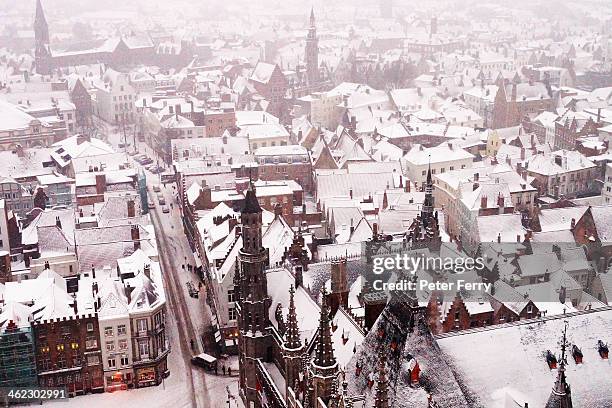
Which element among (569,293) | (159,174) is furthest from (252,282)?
(159,174)

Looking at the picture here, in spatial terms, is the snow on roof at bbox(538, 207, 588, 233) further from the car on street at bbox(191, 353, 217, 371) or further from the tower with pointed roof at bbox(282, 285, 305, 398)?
the tower with pointed roof at bbox(282, 285, 305, 398)

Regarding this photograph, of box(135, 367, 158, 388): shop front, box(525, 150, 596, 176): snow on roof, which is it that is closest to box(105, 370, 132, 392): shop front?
box(135, 367, 158, 388): shop front

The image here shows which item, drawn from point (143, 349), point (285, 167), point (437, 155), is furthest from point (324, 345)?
point (437, 155)

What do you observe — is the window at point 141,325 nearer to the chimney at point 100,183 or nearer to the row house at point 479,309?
the row house at point 479,309

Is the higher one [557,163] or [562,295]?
[557,163]

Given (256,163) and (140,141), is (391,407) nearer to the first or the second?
(256,163)

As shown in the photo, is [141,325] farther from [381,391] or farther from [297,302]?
[381,391]
